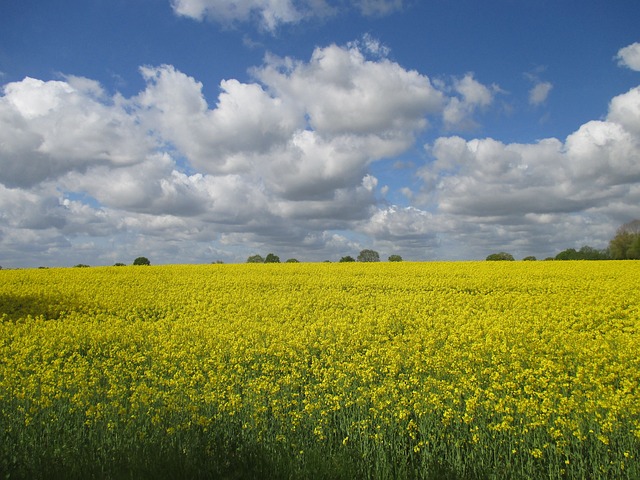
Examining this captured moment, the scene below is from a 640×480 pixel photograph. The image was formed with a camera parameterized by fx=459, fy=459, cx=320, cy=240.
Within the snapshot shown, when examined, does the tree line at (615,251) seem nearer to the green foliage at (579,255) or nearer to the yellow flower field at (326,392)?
the green foliage at (579,255)

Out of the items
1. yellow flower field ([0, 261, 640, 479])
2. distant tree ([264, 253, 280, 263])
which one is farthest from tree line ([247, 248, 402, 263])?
yellow flower field ([0, 261, 640, 479])

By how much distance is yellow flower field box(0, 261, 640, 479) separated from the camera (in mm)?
6000

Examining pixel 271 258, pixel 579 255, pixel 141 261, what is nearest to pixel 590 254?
pixel 579 255

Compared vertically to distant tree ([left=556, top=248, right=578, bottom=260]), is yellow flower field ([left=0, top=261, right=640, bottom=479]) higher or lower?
lower

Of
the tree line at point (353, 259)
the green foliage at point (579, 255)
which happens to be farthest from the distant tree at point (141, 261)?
the green foliage at point (579, 255)

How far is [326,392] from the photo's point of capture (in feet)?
28.8

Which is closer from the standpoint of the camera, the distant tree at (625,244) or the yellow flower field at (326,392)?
the yellow flower field at (326,392)

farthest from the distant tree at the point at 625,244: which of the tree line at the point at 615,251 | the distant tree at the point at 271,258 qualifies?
the distant tree at the point at 271,258

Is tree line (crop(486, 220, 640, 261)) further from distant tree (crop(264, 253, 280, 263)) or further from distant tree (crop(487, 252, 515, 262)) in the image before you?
distant tree (crop(264, 253, 280, 263))

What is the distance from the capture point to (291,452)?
6523 mm

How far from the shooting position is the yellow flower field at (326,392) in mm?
6000

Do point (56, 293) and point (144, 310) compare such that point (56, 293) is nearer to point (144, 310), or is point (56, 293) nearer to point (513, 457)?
point (144, 310)

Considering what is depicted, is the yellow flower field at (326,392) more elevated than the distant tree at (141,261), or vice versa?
the distant tree at (141,261)

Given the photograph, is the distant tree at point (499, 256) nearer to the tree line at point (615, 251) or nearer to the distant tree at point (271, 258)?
the tree line at point (615, 251)
